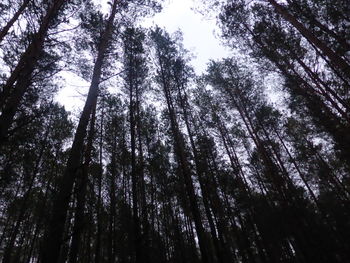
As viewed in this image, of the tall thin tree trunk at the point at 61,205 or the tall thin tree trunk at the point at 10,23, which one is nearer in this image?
the tall thin tree trunk at the point at 61,205

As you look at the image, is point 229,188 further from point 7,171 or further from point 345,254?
point 7,171

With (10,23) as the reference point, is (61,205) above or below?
below

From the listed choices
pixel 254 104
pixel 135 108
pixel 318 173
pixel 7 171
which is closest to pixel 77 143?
pixel 135 108

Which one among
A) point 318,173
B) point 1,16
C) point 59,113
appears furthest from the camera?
point 318,173

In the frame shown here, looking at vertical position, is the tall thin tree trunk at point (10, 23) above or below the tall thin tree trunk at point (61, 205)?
above

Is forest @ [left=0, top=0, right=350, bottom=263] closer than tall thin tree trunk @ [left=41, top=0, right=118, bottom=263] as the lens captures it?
No

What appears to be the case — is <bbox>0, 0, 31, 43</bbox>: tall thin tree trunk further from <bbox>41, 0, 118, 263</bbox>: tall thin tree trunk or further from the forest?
<bbox>41, 0, 118, 263</bbox>: tall thin tree trunk

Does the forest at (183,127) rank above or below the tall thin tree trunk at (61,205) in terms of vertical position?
above

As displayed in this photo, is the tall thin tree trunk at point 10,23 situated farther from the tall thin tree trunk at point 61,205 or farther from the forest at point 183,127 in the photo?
the tall thin tree trunk at point 61,205

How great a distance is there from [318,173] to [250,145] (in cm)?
778

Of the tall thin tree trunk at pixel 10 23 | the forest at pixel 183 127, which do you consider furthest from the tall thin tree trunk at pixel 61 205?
the tall thin tree trunk at pixel 10 23

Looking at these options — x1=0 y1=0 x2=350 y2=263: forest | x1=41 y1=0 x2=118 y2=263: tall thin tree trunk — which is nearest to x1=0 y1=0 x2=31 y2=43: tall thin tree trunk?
x1=0 y1=0 x2=350 y2=263: forest

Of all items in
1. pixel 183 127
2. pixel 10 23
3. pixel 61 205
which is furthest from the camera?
pixel 183 127

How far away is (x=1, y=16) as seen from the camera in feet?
28.3
